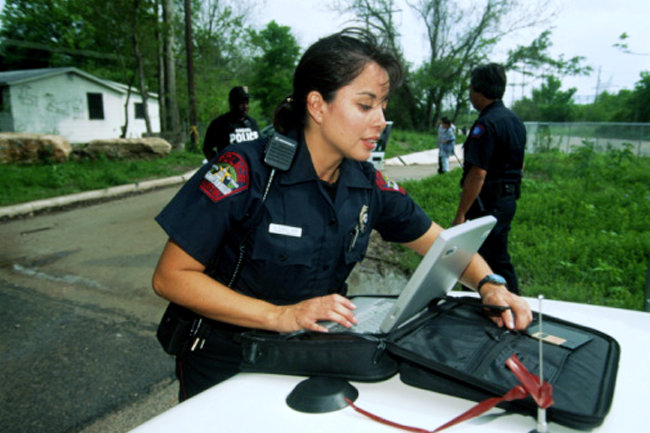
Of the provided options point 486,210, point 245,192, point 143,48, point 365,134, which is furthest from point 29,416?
point 143,48

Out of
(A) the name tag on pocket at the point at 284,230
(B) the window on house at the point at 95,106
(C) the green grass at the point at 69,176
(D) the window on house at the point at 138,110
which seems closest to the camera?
(A) the name tag on pocket at the point at 284,230

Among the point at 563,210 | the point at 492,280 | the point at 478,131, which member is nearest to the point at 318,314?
the point at 492,280

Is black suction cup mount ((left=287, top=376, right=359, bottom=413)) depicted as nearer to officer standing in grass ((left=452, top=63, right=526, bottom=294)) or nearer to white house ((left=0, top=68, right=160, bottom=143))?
officer standing in grass ((left=452, top=63, right=526, bottom=294))

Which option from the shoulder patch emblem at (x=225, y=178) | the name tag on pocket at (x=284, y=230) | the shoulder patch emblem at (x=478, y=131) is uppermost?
the shoulder patch emblem at (x=478, y=131)

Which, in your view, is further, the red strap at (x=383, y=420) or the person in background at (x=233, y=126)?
the person in background at (x=233, y=126)

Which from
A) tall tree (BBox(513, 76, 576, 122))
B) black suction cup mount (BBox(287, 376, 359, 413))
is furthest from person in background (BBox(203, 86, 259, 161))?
tall tree (BBox(513, 76, 576, 122))

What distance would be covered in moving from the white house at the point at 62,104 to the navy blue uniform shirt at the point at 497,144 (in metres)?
24.1

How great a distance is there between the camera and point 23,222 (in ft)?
23.5

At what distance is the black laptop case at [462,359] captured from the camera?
98 cm

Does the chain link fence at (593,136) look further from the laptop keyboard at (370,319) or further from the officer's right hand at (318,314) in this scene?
the officer's right hand at (318,314)

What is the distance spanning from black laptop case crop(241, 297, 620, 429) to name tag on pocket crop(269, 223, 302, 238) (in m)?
0.33

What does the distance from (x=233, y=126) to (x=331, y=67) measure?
4.69 m

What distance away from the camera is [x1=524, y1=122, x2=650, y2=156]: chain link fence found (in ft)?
54.1

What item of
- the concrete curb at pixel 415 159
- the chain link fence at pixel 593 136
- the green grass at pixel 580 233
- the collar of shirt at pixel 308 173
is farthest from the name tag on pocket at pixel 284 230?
the concrete curb at pixel 415 159
